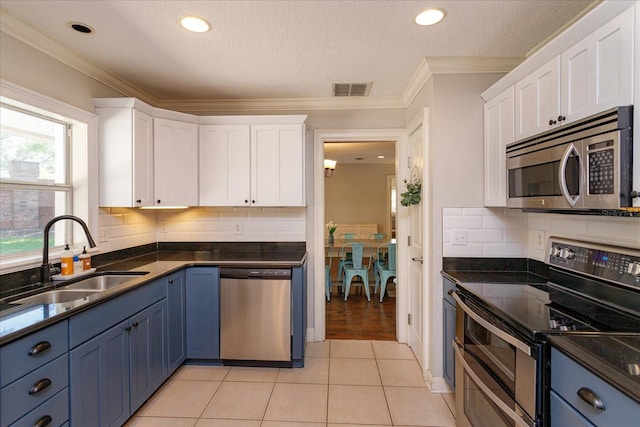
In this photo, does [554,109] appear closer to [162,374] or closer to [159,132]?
[159,132]

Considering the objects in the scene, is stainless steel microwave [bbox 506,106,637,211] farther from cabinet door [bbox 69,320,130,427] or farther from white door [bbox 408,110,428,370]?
cabinet door [bbox 69,320,130,427]

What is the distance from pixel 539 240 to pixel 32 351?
Answer: 289cm

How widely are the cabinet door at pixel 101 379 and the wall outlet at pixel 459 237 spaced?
225cm

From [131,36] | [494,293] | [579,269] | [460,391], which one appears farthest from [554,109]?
[131,36]

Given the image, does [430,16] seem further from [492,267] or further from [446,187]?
[492,267]

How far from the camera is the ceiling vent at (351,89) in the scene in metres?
2.84

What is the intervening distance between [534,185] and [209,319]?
2.52 meters

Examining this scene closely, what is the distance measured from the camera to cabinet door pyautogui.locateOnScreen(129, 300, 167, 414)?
2.04 metres

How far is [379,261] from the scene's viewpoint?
505cm

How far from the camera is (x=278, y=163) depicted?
2.99 metres

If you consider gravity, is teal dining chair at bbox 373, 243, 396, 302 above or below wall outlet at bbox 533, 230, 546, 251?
below

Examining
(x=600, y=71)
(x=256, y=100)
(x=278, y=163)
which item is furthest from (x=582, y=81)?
(x=256, y=100)

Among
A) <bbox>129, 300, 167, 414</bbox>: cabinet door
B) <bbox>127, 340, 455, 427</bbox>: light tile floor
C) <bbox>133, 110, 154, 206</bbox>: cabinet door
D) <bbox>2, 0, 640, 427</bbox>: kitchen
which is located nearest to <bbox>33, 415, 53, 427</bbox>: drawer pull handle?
<bbox>129, 300, 167, 414</bbox>: cabinet door

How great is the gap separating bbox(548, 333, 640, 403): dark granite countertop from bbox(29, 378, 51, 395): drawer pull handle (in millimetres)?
2053
